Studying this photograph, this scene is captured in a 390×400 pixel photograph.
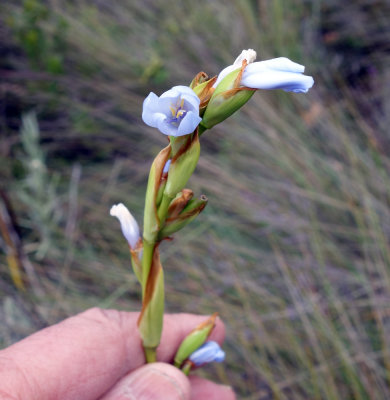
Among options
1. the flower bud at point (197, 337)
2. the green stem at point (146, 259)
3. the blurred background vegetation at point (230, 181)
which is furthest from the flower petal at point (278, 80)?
the blurred background vegetation at point (230, 181)

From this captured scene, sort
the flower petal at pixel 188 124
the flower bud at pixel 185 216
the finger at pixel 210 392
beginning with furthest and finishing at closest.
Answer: the finger at pixel 210 392, the flower bud at pixel 185 216, the flower petal at pixel 188 124

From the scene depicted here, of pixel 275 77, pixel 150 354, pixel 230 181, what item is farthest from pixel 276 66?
pixel 230 181

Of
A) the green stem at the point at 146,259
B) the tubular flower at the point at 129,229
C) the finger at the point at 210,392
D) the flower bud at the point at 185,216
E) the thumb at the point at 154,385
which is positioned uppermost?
the flower bud at the point at 185,216

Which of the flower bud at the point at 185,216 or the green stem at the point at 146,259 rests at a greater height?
the flower bud at the point at 185,216

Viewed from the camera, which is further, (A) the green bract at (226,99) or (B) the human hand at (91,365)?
(B) the human hand at (91,365)

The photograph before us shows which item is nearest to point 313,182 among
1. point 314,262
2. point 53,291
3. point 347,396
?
point 314,262

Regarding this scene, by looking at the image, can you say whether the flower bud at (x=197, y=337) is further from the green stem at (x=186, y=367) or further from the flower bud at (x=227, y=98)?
the flower bud at (x=227, y=98)

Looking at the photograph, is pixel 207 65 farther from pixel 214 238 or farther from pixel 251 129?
pixel 214 238
